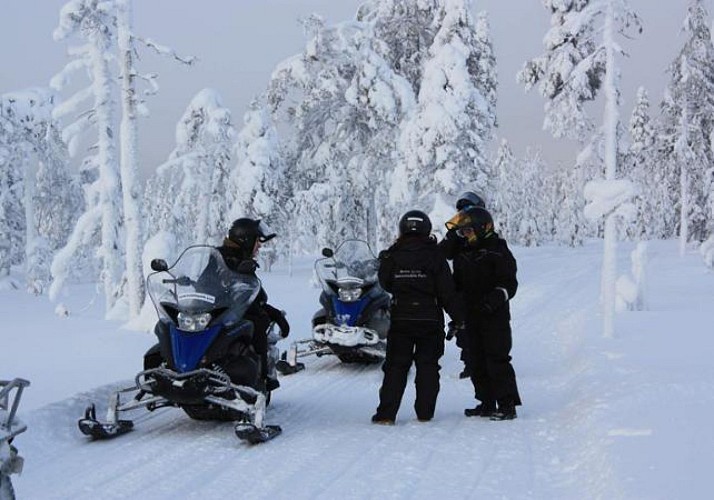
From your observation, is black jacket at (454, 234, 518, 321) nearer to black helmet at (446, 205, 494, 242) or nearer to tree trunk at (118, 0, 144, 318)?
black helmet at (446, 205, 494, 242)

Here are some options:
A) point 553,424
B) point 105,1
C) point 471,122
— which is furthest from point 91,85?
point 553,424

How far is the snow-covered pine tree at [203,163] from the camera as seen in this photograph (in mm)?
24172

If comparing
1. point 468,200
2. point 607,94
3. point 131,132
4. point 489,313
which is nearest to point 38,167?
point 131,132

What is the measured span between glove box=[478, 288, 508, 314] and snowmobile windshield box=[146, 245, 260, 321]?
83.9 inches

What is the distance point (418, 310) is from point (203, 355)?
2097mm

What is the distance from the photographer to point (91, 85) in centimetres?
1873

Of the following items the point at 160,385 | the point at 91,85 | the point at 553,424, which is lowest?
the point at 553,424

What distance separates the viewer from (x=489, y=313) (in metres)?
7.27

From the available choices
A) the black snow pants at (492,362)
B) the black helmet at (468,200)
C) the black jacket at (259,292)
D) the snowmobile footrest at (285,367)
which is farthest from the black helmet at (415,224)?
the snowmobile footrest at (285,367)

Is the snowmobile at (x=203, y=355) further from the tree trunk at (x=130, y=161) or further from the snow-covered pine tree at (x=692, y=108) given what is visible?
the snow-covered pine tree at (x=692, y=108)

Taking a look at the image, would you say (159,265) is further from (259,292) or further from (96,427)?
(96,427)

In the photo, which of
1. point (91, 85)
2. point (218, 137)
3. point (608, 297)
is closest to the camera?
point (608, 297)

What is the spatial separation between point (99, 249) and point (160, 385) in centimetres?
1465

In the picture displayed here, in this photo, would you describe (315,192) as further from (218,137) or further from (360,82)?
(218,137)
